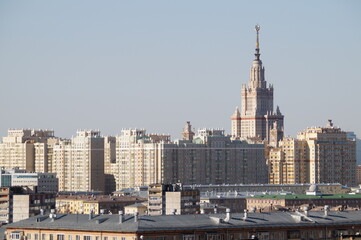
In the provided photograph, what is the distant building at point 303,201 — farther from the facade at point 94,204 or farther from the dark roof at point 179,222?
the dark roof at point 179,222

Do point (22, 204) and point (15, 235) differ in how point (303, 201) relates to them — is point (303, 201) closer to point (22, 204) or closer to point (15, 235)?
point (22, 204)

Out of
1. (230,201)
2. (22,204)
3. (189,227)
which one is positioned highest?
(22,204)

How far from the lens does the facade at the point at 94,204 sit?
16320 centimetres

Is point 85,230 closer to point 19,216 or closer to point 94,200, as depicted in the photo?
point 19,216

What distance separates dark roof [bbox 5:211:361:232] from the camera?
75938 mm

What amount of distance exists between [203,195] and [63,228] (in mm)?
108896

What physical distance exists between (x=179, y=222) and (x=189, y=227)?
1.33m

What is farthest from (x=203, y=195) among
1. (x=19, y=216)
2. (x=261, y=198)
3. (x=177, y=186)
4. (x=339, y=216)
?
(x=339, y=216)

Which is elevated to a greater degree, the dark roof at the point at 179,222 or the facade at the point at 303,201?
the dark roof at the point at 179,222

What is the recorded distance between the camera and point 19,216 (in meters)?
122

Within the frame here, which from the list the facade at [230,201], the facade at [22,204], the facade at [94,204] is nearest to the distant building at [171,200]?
the facade at [22,204]

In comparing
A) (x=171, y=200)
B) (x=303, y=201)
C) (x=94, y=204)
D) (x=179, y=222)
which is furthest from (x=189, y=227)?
(x=303, y=201)

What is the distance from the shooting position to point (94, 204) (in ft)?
541

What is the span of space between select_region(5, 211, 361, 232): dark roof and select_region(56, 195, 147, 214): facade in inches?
3013
